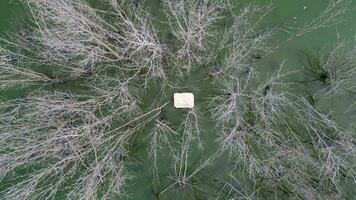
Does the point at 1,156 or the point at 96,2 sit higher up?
the point at 96,2

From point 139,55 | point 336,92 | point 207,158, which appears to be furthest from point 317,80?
point 139,55

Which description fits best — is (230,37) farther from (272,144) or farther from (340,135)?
(340,135)

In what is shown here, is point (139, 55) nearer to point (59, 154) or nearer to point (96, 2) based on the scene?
point (96, 2)

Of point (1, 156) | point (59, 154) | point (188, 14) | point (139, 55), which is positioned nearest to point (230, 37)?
point (188, 14)

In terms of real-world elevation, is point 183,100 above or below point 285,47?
below

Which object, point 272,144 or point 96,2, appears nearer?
point 272,144

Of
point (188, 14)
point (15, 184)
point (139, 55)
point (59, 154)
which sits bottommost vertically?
point (15, 184)
